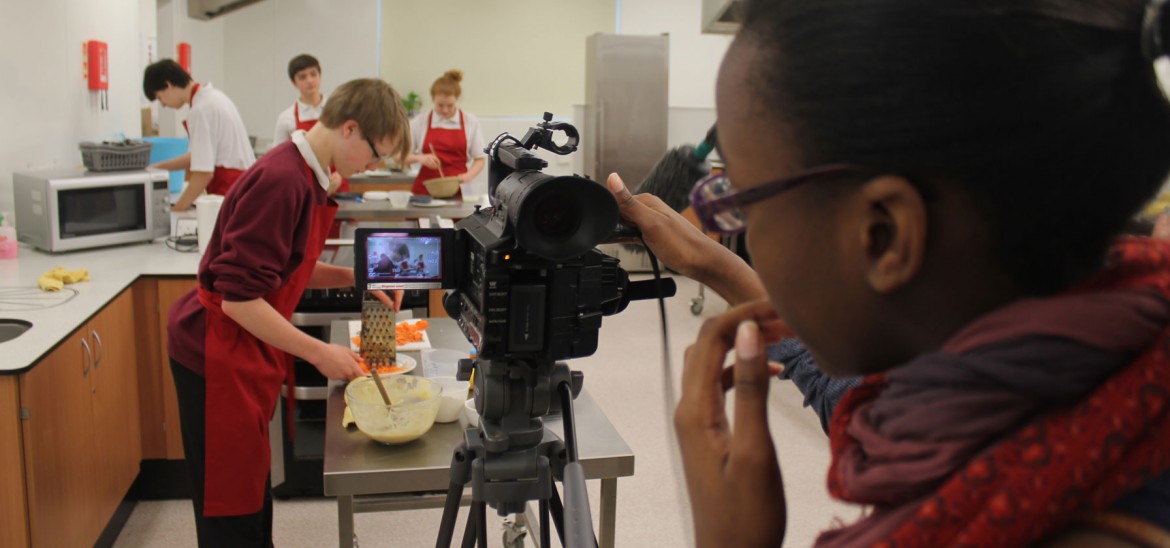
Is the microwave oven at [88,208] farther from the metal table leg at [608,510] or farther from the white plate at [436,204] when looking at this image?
the metal table leg at [608,510]

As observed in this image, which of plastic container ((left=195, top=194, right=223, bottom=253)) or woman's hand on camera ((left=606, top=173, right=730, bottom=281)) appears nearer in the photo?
woman's hand on camera ((left=606, top=173, right=730, bottom=281))

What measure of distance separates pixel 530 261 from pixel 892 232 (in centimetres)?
84

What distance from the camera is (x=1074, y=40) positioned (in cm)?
48

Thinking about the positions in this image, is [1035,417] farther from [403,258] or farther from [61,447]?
[61,447]

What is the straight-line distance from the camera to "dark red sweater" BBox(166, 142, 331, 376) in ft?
6.79

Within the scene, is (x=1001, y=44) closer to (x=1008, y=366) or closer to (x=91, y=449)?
(x=1008, y=366)

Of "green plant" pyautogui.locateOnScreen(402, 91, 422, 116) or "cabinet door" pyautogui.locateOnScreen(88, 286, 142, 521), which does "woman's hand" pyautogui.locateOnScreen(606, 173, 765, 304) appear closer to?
"cabinet door" pyautogui.locateOnScreen(88, 286, 142, 521)

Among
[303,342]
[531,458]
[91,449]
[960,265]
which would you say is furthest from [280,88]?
[960,265]

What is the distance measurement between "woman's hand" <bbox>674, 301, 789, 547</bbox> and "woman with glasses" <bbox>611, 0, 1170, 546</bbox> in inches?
2.4

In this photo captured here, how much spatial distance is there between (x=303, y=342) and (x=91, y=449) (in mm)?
1031

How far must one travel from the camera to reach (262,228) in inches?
81.6

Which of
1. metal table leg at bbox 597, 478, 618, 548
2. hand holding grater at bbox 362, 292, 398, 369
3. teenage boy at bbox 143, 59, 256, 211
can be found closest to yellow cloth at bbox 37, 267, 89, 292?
hand holding grater at bbox 362, 292, 398, 369

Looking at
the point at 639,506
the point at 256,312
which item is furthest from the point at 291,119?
the point at 256,312

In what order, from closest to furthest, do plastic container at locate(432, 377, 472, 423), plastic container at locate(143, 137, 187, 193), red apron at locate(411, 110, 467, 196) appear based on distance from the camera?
1. plastic container at locate(432, 377, 472, 423)
2. plastic container at locate(143, 137, 187, 193)
3. red apron at locate(411, 110, 467, 196)
